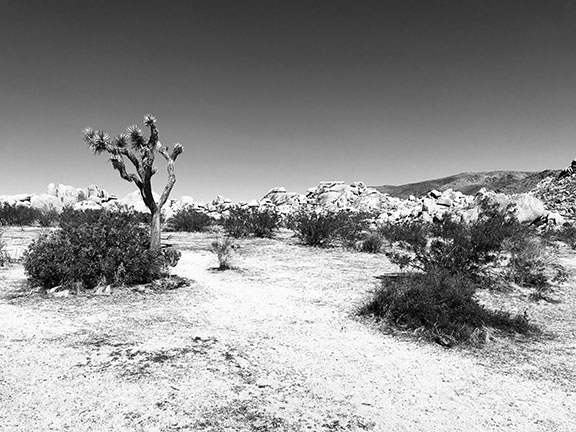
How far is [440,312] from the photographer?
5.50 meters

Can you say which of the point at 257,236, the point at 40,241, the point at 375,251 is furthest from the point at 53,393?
the point at 257,236

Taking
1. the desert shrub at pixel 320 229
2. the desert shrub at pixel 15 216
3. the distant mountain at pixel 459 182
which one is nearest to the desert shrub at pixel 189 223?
the desert shrub at pixel 320 229

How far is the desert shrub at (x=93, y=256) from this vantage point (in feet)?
24.3

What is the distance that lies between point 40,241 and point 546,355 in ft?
31.8

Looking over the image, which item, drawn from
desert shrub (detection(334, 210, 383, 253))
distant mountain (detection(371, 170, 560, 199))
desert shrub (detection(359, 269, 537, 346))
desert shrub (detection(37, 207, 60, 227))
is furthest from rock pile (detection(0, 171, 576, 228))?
distant mountain (detection(371, 170, 560, 199))

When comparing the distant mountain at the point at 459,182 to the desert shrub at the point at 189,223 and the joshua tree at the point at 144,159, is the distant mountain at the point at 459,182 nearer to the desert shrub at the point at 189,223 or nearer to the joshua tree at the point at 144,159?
the desert shrub at the point at 189,223

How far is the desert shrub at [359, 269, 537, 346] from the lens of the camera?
5273mm

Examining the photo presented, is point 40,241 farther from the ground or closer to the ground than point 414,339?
farther from the ground

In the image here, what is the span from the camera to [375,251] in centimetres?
1576

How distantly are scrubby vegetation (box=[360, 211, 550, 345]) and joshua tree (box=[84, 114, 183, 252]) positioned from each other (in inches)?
321

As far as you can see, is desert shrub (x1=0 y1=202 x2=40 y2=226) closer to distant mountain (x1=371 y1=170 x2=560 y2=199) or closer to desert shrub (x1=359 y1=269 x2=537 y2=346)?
desert shrub (x1=359 y1=269 x2=537 y2=346)

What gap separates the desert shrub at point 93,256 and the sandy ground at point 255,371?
0.71 metres

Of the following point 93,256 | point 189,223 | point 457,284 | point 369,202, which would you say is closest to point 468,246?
point 457,284

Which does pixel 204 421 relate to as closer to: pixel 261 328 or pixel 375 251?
pixel 261 328
